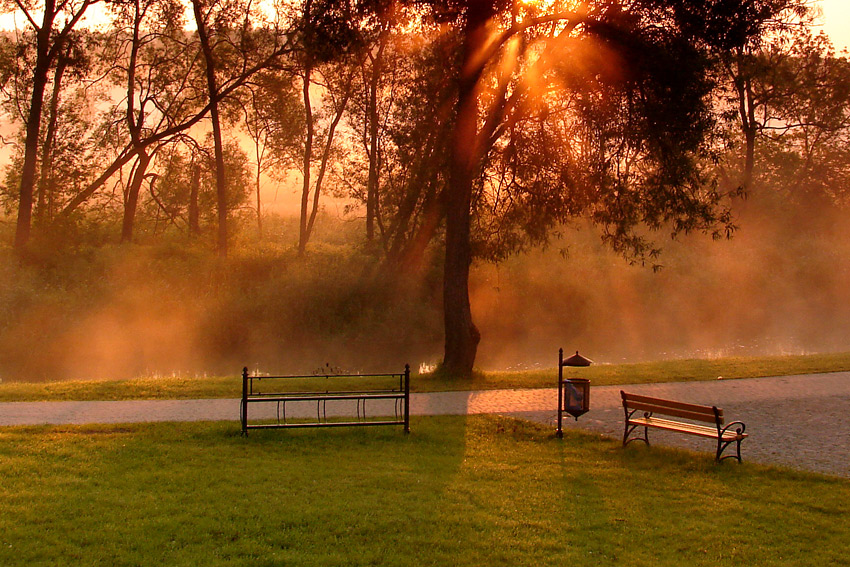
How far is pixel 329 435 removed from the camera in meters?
11.4

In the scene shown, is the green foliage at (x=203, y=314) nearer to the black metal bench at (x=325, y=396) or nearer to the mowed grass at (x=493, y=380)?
the mowed grass at (x=493, y=380)

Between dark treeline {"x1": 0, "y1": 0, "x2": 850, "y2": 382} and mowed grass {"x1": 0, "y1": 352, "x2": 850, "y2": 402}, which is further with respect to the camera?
dark treeline {"x1": 0, "y1": 0, "x2": 850, "y2": 382}

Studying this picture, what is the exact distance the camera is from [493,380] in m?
17.4

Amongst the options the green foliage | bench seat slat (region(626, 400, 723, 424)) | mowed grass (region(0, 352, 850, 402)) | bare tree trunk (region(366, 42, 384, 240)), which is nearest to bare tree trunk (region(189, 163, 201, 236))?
the green foliage

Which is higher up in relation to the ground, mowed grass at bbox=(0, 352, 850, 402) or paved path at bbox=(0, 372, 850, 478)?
mowed grass at bbox=(0, 352, 850, 402)

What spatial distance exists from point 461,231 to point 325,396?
23.4 ft

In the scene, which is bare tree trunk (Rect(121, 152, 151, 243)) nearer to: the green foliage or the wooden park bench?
the green foliage

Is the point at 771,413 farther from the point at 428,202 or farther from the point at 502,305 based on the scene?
the point at 502,305

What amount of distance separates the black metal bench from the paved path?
1.45 feet

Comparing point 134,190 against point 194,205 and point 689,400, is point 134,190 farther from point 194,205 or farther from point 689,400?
point 689,400

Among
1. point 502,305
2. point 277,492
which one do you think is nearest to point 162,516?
point 277,492

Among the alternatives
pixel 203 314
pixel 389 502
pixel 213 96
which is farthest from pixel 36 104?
pixel 389 502

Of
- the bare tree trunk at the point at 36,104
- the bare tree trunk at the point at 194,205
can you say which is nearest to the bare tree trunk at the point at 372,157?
the bare tree trunk at the point at 194,205

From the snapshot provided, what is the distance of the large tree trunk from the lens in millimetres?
17703
